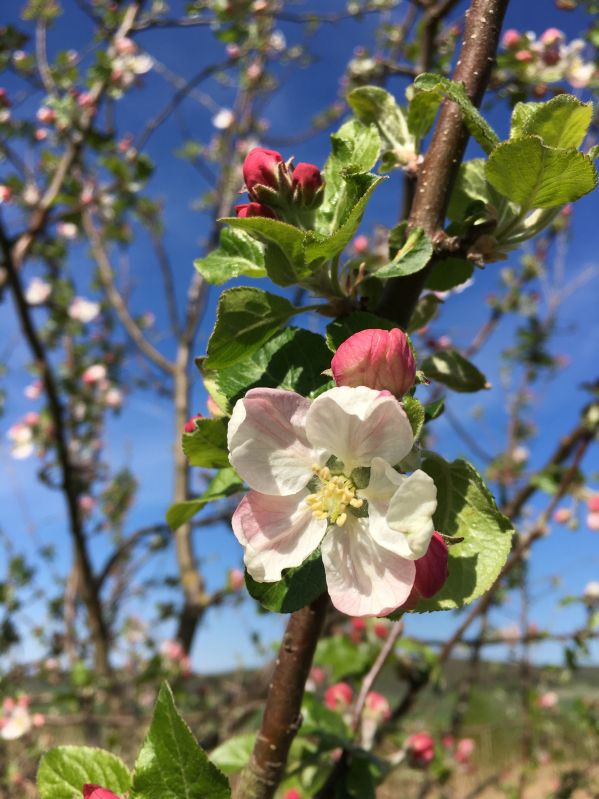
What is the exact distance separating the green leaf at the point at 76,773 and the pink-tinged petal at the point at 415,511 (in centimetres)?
35

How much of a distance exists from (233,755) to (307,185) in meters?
0.73

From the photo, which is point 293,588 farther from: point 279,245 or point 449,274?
point 449,274

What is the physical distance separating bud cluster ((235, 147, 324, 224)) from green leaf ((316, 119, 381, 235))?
0.02m

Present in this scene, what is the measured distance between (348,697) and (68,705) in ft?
6.61

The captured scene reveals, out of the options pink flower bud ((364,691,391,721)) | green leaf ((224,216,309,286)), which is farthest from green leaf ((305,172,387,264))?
pink flower bud ((364,691,391,721))

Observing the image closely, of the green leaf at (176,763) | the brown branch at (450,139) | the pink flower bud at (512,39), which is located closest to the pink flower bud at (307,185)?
the brown branch at (450,139)

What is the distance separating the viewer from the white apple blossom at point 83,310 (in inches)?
179

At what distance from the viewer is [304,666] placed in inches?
22.1

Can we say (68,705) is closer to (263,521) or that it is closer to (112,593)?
(112,593)

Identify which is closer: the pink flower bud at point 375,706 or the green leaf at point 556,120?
the green leaf at point 556,120

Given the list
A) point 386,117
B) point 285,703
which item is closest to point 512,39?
point 386,117

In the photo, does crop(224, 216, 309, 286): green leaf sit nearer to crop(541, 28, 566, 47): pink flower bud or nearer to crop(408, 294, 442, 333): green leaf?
crop(408, 294, 442, 333): green leaf

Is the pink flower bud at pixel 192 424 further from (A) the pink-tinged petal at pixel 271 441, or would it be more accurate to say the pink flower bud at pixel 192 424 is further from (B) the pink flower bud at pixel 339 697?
(B) the pink flower bud at pixel 339 697

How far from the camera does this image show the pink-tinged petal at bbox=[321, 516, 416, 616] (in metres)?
0.45
